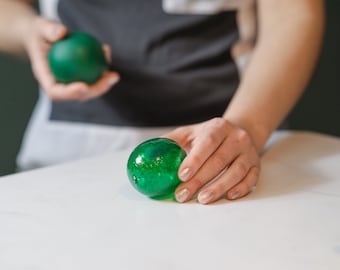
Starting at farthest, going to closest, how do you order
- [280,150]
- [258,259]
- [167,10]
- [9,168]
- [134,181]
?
[9,168], [167,10], [280,150], [134,181], [258,259]

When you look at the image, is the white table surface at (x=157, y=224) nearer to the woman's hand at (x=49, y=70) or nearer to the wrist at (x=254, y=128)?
the wrist at (x=254, y=128)

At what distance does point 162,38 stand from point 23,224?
44cm

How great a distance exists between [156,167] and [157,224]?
0.06 metres

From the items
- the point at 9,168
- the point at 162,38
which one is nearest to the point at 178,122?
the point at 162,38

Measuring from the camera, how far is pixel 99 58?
2.76 feet

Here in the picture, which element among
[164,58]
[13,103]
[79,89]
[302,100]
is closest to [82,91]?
[79,89]

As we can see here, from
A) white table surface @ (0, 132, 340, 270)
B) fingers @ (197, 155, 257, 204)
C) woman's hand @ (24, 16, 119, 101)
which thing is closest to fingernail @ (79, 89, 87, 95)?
woman's hand @ (24, 16, 119, 101)

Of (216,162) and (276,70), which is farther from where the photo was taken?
(276,70)

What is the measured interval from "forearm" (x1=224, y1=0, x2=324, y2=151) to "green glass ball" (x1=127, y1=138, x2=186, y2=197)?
0.14 m

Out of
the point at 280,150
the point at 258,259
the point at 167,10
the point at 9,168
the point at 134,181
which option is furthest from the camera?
the point at 9,168

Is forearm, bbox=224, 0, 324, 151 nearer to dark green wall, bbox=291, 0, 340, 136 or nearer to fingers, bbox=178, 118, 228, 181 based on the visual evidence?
fingers, bbox=178, 118, 228, 181

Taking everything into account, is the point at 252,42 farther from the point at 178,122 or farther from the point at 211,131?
the point at 211,131

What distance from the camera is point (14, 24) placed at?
95 cm

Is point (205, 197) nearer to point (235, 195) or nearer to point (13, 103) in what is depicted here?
point (235, 195)
